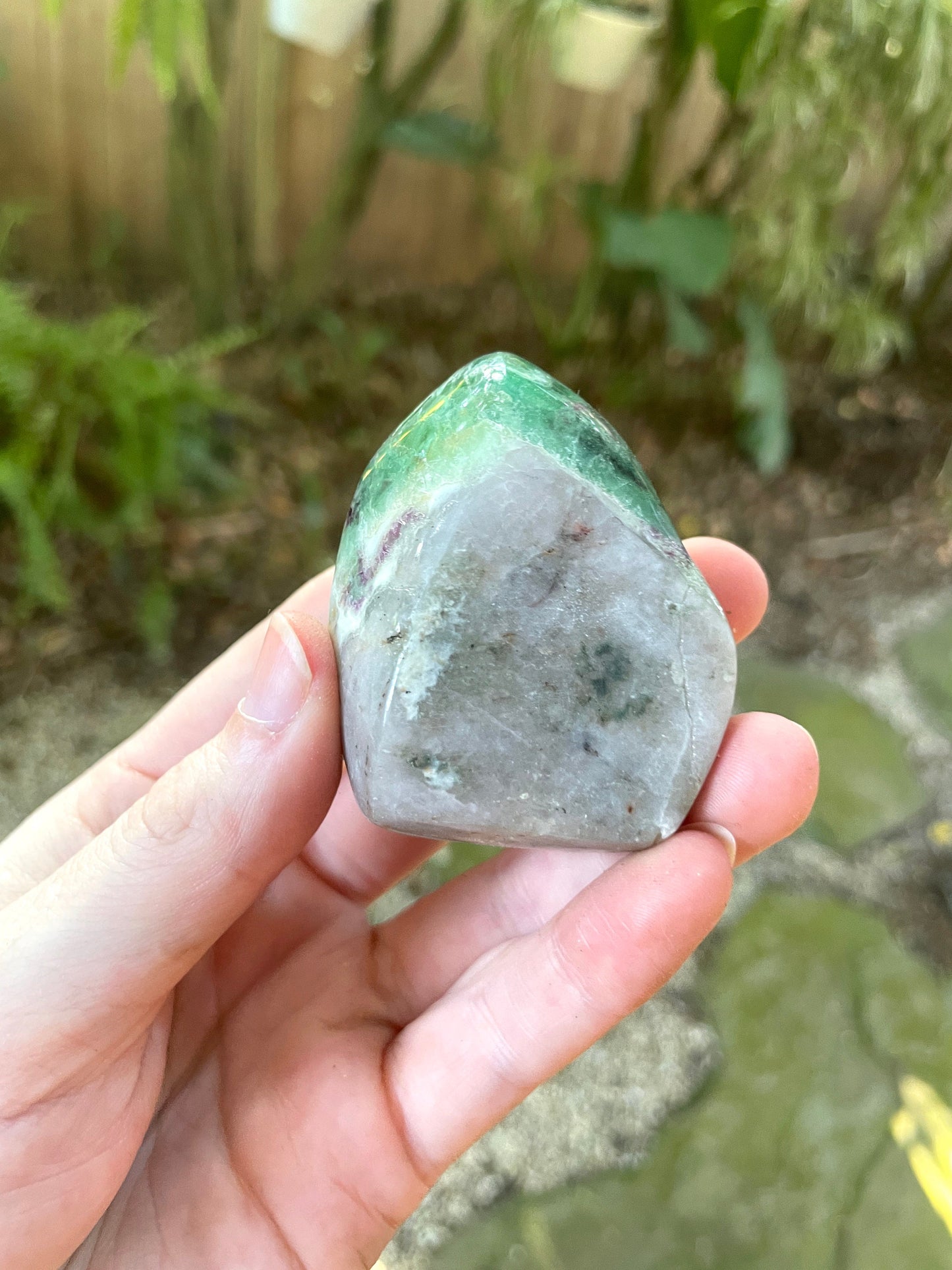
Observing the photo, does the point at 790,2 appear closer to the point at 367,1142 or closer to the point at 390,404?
the point at 390,404

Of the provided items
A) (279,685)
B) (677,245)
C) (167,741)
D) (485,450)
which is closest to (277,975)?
(167,741)

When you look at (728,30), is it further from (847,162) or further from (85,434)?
(85,434)

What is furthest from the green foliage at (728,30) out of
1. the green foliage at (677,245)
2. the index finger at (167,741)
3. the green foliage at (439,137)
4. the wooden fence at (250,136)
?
the index finger at (167,741)

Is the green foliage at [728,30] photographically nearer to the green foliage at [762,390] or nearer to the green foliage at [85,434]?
the green foliage at [762,390]

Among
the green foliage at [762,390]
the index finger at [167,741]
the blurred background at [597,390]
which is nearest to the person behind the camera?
the index finger at [167,741]

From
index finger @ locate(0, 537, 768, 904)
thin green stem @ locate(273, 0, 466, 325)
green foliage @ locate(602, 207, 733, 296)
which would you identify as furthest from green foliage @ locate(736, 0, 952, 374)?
index finger @ locate(0, 537, 768, 904)

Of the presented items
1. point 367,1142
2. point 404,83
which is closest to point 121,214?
point 404,83
